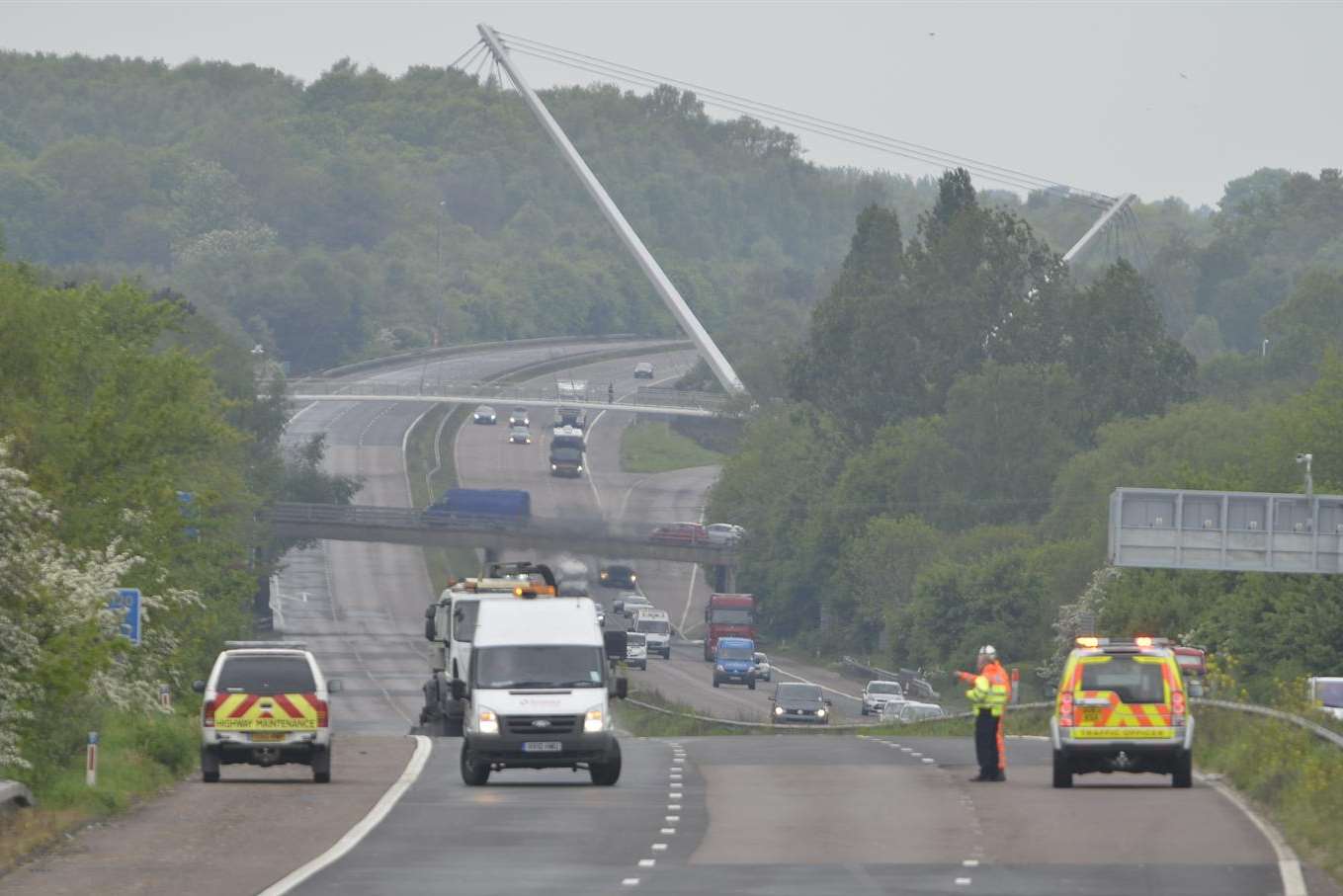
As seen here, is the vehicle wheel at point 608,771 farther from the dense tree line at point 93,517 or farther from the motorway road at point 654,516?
the motorway road at point 654,516

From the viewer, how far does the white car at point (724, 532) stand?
15025 cm

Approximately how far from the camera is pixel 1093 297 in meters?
144

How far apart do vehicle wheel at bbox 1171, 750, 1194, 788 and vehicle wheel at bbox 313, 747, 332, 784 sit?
11.5 metres

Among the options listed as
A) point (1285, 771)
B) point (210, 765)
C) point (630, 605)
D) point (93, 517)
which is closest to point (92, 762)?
point (210, 765)

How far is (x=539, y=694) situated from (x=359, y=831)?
6.00 m

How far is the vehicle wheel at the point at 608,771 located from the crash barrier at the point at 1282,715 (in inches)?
357

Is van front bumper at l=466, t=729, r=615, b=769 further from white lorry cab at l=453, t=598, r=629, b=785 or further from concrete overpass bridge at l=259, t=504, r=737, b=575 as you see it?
concrete overpass bridge at l=259, t=504, r=737, b=575

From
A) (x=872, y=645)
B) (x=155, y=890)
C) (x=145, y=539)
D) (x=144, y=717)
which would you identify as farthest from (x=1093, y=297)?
(x=155, y=890)

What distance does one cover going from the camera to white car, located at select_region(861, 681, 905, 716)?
93.1m

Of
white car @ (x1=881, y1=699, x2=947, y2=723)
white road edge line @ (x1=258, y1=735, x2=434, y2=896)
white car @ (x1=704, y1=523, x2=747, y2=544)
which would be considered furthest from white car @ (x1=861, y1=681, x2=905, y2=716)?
white road edge line @ (x1=258, y1=735, x2=434, y2=896)

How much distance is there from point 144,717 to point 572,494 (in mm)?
139201

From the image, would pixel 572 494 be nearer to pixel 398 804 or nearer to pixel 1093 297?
pixel 1093 297

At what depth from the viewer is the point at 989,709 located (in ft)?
115

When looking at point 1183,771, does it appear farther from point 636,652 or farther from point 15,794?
point 636,652
